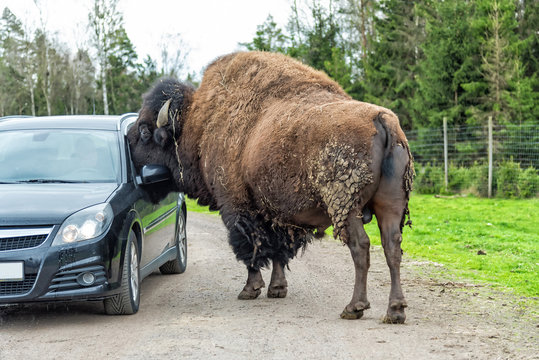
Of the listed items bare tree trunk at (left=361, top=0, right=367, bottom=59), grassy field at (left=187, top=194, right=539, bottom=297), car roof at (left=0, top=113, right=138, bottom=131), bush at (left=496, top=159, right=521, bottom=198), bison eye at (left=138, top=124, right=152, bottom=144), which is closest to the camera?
car roof at (left=0, top=113, right=138, bottom=131)

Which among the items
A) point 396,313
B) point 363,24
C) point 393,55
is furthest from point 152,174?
point 363,24

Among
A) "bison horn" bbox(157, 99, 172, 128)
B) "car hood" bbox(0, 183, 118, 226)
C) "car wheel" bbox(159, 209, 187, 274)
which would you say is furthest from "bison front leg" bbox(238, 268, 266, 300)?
"bison horn" bbox(157, 99, 172, 128)

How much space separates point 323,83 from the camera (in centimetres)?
769

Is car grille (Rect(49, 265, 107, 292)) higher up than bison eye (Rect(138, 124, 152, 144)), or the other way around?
bison eye (Rect(138, 124, 152, 144))

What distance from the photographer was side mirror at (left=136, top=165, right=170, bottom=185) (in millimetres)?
7953

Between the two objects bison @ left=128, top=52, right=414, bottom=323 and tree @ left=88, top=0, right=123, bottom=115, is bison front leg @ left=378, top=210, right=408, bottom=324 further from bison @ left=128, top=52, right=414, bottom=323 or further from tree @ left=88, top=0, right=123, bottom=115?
tree @ left=88, top=0, right=123, bottom=115

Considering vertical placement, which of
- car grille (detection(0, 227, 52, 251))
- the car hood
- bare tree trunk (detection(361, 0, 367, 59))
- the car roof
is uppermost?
bare tree trunk (detection(361, 0, 367, 59))

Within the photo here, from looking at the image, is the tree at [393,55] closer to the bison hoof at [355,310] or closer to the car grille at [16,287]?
the bison hoof at [355,310]

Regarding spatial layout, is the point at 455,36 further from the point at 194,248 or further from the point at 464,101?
the point at 194,248

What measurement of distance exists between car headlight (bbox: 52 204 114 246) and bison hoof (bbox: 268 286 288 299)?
6.97ft

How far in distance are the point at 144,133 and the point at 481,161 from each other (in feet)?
49.2

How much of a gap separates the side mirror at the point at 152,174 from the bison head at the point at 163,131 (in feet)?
0.47

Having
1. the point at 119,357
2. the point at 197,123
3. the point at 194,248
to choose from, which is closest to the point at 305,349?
the point at 119,357

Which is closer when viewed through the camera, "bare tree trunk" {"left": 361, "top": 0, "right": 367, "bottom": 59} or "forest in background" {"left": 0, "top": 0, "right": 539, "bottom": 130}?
"forest in background" {"left": 0, "top": 0, "right": 539, "bottom": 130}
